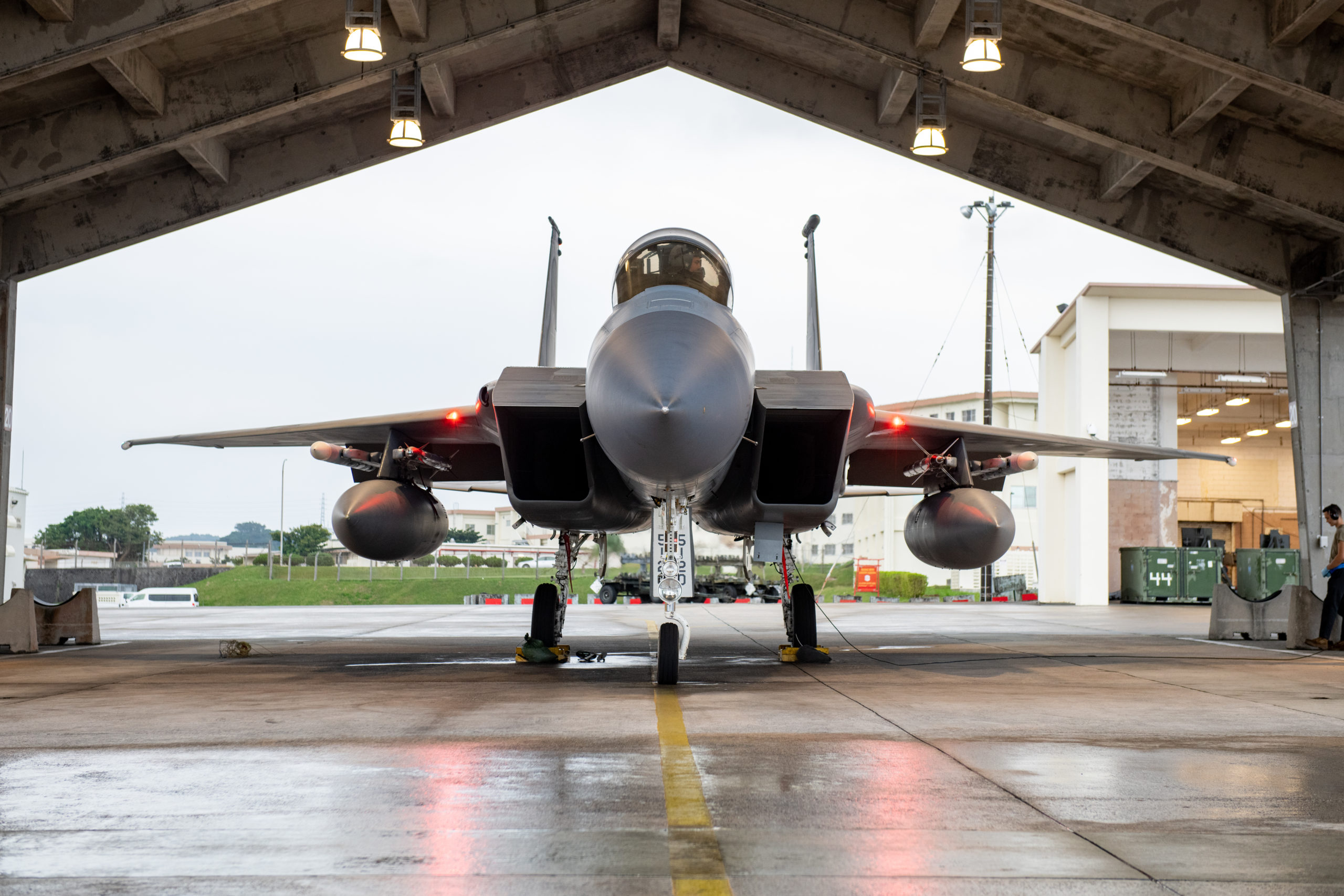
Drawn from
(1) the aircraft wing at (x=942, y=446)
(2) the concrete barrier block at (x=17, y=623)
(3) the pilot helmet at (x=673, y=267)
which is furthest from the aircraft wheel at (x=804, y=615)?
(2) the concrete barrier block at (x=17, y=623)

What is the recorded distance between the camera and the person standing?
11492 millimetres

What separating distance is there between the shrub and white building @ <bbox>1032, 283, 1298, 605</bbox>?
7.99m

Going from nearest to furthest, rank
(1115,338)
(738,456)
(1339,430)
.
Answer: (738,456) < (1339,430) < (1115,338)

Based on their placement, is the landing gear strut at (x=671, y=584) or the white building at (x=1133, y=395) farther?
the white building at (x=1133, y=395)

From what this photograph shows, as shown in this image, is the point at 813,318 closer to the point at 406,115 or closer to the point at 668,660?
the point at 406,115

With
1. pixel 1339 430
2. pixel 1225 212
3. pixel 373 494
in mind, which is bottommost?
pixel 373 494

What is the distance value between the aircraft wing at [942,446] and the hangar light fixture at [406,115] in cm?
505

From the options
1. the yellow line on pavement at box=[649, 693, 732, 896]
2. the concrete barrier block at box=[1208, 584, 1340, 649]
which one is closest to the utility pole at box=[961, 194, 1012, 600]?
the concrete barrier block at box=[1208, 584, 1340, 649]

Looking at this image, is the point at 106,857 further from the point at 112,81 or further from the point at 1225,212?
the point at 1225,212

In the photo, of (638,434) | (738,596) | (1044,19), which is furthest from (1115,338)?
(638,434)

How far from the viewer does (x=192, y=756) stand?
189 inches

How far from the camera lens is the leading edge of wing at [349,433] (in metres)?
10.9

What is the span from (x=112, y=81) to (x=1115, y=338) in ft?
87.4

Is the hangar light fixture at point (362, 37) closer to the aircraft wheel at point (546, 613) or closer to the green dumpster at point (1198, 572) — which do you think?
the aircraft wheel at point (546, 613)
